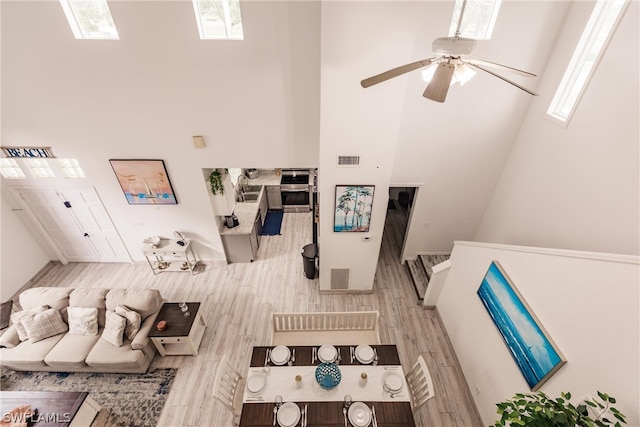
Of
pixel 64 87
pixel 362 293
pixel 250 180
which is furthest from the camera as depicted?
pixel 250 180

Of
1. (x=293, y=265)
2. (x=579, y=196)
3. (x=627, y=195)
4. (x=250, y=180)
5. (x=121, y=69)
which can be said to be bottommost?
→ (x=293, y=265)

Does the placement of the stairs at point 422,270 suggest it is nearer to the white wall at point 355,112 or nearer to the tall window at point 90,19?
the white wall at point 355,112

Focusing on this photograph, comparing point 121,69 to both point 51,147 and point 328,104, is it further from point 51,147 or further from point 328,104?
point 328,104

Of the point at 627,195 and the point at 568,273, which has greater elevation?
the point at 627,195

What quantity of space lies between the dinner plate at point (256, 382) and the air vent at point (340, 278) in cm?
241

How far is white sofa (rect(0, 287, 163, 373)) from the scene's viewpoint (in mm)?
4344

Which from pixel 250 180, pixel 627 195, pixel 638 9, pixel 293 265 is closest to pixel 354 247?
pixel 293 265

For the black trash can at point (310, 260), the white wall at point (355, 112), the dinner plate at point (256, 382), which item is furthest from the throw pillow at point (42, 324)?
the white wall at point (355, 112)

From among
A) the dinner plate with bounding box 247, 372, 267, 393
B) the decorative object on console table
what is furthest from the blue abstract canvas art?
the decorative object on console table

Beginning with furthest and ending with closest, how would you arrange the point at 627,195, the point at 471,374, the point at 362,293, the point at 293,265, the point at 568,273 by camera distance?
the point at 293,265
the point at 362,293
the point at 471,374
the point at 627,195
the point at 568,273

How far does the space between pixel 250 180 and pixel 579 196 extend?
275 inches

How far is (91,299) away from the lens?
4.70 metres

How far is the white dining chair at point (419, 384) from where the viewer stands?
3408mm

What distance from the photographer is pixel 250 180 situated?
805cm
